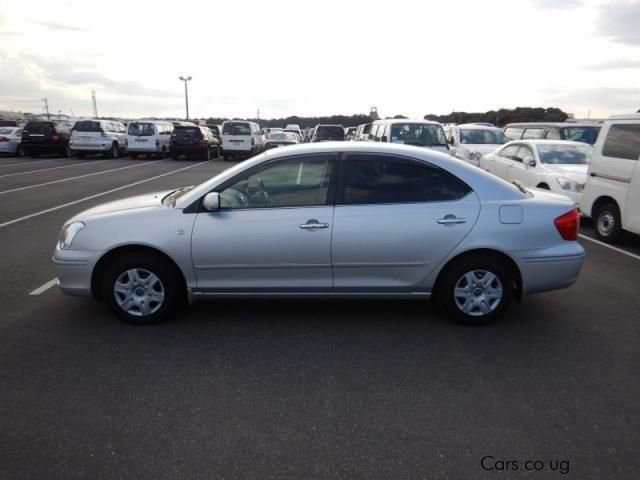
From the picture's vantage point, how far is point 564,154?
32.6ft

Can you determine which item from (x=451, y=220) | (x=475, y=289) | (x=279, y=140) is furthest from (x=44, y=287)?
(x=279, y=140)

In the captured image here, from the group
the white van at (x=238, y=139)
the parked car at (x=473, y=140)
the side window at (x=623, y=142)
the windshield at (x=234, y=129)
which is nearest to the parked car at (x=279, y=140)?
the white van at (x=238, y=139)

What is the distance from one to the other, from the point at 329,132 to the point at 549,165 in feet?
47.8

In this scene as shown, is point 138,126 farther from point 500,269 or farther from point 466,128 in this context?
point 500,269

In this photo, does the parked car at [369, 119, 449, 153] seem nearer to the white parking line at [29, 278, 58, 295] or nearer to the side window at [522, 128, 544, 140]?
the side window at [522, 128, 544, 140]

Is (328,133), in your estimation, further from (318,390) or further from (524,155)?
(318,390)

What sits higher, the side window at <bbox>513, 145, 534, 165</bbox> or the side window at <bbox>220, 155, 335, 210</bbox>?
the side window at <bbox>220, 155, 335, 210</bbox>

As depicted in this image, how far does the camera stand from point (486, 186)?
14.1ft

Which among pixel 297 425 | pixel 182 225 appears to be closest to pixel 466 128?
pixel 182 225

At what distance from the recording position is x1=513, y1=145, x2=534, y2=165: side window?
993 cm

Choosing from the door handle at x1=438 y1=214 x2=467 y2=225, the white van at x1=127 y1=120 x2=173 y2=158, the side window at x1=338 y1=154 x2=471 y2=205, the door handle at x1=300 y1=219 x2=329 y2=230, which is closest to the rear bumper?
Answer: the door handle at x1=438 y1=214 x2=467 y2=225

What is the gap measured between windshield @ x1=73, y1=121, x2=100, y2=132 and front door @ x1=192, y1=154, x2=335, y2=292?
885 inches

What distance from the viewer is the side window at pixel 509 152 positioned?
1080 centimetres

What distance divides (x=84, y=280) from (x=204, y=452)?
2.28m
